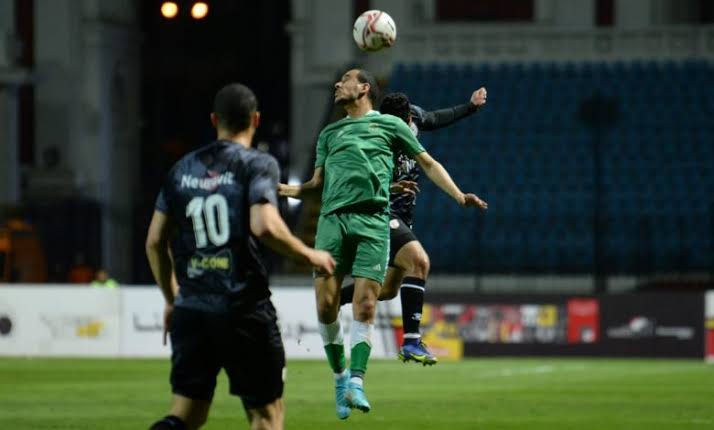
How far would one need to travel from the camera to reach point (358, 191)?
11453 millimetres

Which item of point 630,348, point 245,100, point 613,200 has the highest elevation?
point 245,100

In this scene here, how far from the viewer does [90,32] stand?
37.3m

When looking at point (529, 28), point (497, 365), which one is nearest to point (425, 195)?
point (529, 28)

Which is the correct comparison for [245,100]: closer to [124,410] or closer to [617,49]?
[124,410]

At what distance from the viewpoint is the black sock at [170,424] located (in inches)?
316

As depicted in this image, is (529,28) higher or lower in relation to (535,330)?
higher

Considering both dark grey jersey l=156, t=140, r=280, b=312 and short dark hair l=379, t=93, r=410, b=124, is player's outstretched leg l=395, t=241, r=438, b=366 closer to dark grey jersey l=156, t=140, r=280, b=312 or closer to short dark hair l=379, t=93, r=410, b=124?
short dark hair l=379, t=93, r=410, b=124

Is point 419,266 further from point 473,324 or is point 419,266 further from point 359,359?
point 473,324

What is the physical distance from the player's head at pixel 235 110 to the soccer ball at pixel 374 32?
13.3 ft

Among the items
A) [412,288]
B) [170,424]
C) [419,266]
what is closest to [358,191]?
[419,266]

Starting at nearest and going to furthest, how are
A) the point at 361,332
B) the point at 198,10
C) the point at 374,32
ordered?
1. the point at 361,332
2. the point at 374,32
3. the point at 198,10

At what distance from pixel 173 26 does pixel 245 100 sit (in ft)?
125

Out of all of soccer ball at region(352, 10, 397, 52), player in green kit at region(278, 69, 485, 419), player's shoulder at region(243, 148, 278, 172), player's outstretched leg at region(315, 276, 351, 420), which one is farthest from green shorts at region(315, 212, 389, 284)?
player's shoulder at region(243, 148, 278, 172)

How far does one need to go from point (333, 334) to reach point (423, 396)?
526cm
